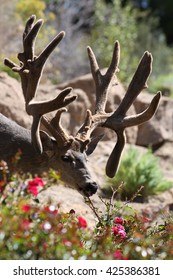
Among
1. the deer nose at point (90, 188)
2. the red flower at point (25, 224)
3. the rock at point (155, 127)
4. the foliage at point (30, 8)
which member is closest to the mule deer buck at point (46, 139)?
the deer nose at point (90, 188)

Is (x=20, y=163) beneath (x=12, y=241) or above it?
beneath

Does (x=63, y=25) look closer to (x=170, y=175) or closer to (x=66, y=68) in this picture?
(x=66, y=68)

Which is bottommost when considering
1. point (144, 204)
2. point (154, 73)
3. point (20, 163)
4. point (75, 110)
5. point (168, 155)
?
point (154, 73)

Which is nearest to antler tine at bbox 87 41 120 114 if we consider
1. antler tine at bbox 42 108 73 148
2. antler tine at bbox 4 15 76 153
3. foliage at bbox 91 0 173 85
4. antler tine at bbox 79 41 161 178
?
antler tine at bbox 79 41 161 178

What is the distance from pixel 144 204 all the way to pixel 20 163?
368cm

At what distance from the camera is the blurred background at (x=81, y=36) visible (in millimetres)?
14539

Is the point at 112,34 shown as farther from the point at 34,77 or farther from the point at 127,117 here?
Result: the point at 34,77

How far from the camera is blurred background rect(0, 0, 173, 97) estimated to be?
14539mm

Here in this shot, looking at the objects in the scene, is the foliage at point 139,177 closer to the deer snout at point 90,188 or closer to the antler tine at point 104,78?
the antler tine at point 104,78

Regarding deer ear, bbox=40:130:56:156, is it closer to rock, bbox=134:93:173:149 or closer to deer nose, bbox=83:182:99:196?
deer nose, bbox=83:182:99:196

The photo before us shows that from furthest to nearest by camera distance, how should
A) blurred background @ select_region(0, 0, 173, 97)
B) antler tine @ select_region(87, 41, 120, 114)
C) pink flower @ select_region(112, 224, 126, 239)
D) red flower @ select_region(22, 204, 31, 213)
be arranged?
blurred background @ select_region(0, 0, 173, 97) < antler tine @ select_region(87, 41, 120, 114) < pink flower @ select_region(112, 224, 126, 239) < red flower @ select_region(22, 204, 31, 213)

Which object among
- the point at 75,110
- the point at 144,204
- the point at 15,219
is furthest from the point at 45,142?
the point at 75,110

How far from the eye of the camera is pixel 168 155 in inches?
487

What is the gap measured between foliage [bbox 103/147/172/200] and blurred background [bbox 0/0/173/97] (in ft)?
9.65
